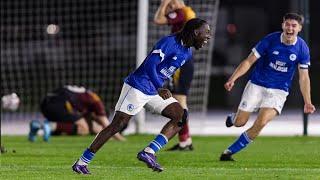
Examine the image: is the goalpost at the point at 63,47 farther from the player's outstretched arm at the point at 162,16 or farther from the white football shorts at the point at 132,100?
the white football shorts at the point at 132,100

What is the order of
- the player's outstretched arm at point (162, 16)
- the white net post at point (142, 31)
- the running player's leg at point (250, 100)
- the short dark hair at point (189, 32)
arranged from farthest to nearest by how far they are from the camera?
1. the white net post at point (142, 31)
2. the player's outstretched arm at point (162, 16)
3. the running player's leg at point (250, 100)
4. the short dark hair at point (189, 32)

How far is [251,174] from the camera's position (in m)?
10.7

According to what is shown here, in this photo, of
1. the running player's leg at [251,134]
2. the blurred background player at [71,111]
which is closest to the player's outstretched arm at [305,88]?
the running player's leg at [251,134]


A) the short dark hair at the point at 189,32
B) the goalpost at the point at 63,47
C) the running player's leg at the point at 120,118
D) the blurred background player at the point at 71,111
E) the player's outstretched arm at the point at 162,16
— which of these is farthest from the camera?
the goalpost at the point at 63,47

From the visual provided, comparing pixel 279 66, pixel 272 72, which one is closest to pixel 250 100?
pixel 272 72

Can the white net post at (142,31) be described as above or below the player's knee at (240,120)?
below

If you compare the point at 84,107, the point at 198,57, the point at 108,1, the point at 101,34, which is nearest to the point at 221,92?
the point at 101,34

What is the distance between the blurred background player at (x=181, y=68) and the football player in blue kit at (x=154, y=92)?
3.50 metres

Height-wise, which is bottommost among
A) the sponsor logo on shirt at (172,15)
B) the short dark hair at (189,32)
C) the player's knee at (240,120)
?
the player's knee at (240,120)

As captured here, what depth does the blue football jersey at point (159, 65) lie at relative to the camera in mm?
10773

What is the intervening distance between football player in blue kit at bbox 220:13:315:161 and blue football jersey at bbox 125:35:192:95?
1667 millimetres

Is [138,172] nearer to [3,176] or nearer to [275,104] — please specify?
[3,176]

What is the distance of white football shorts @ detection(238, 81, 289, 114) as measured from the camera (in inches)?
501

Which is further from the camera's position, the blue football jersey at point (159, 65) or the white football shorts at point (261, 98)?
the white football shorts at point (261, 98)
